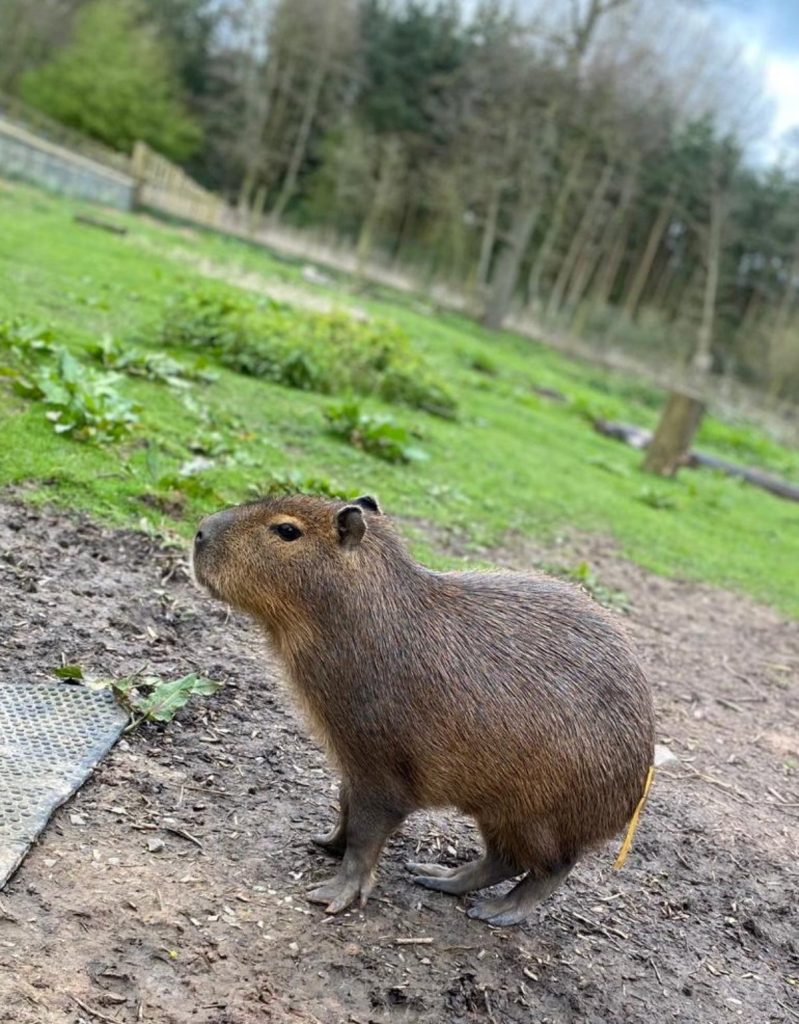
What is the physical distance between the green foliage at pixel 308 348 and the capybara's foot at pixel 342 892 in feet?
22.3

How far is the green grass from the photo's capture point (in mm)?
5539

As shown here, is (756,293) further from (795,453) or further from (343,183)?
(795,453)

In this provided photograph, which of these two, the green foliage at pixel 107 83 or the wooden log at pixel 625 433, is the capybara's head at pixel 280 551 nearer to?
the wooden log at pixel 625 433

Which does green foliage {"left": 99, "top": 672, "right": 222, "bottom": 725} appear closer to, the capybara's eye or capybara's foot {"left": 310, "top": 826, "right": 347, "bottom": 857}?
capybara's foot {"left": 310, "top": 826, "right": 347, "bottom": 857}

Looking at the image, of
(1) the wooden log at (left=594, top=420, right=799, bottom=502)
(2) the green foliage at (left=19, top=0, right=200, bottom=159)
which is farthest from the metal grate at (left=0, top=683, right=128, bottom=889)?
(2) the green foliage at (left=19, top=0, right=200, bottom=159)

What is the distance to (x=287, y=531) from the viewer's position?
10.3ft

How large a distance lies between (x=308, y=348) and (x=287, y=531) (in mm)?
6800

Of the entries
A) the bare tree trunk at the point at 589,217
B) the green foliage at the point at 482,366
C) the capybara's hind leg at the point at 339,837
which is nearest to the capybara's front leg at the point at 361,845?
the capybara's hind leg at the point at 339,837

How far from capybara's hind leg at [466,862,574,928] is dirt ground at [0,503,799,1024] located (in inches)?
2.1

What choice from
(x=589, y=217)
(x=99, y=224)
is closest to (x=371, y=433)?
(x=99, y=224)

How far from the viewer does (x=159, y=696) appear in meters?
3.62

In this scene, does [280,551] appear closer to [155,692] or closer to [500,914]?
[155,692]

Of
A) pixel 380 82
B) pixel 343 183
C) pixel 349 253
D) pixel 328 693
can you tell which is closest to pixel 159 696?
pixel 328 693

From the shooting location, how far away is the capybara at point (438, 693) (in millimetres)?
2965
